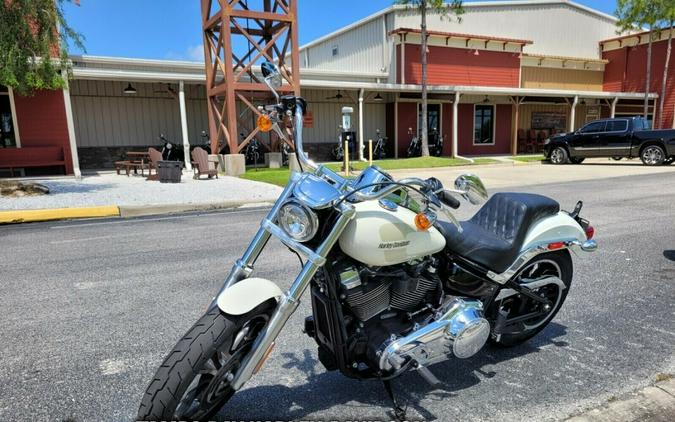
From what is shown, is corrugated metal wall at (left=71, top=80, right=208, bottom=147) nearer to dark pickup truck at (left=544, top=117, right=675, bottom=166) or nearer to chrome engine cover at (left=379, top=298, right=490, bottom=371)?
dark pickup truck at (left=544, top=117, right=675, bottom=166)

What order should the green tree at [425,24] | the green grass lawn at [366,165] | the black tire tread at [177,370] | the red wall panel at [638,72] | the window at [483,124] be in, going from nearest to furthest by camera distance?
1. the black tire tread at [177,370]
2. the green grass lawn at [366,165]
3. the green tree at [425,24]
4. the window at [483,124]
5. the red wall panel at [638,72]

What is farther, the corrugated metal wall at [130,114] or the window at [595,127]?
the window at [595,127]

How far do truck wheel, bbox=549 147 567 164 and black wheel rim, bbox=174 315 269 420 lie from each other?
20383mm

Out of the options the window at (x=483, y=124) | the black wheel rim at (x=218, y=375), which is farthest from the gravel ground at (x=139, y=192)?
the window at (x=483, y=124)

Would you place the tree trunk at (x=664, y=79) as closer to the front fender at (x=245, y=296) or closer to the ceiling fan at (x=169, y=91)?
the ceiling fan at (x=169, y=91)

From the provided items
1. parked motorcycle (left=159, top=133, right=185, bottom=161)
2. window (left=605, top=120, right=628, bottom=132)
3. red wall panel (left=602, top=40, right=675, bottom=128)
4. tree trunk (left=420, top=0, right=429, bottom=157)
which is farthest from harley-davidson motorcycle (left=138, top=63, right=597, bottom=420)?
red wall panel (left=602, top=40, right=675, bottom=128)

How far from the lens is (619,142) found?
18.1m

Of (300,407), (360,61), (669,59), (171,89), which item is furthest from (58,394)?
(669,59)

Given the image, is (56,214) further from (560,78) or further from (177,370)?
(560,78)

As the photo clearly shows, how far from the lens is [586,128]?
1903 cm

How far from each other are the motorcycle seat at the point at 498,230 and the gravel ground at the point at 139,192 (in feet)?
26.1

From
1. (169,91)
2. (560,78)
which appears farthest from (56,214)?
(560,78)

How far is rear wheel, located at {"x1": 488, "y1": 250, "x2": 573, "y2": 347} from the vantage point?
3.03 meters

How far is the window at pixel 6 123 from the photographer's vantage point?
591 inches
